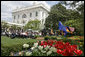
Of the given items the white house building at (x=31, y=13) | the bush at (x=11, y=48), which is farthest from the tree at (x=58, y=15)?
the bush at (x=11, y=48)

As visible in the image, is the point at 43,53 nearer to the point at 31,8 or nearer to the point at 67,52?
the point at 67,52

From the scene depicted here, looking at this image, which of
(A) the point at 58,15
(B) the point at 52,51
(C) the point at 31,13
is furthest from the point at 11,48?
(C) the point at 31,13

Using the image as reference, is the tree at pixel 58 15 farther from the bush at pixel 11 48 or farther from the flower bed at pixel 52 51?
the flower bed at pixel 52 51

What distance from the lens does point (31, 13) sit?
51250mm

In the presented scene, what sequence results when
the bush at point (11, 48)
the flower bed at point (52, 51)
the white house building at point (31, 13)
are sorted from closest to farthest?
1. the flower bed at point (52, 51)
2. the bush at point (11, 48)
3. the white house building at point (31, 13)

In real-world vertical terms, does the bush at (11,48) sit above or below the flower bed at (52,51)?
below

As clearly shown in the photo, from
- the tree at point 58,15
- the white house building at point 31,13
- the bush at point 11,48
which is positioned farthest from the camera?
the white house building at point 31,13

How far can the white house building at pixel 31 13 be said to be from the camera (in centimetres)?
4834

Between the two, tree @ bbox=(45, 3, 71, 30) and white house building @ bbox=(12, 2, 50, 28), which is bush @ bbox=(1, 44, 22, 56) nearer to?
tree @ bbox=(45, 3, 71, 30)

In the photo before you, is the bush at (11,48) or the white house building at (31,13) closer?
the bush at (11,48)

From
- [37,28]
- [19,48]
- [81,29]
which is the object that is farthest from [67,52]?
[37,28]

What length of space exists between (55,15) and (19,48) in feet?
94.2

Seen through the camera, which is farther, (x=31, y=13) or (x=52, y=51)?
(x=31, y=13)

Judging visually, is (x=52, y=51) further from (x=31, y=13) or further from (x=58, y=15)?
(x=31, y=13)
